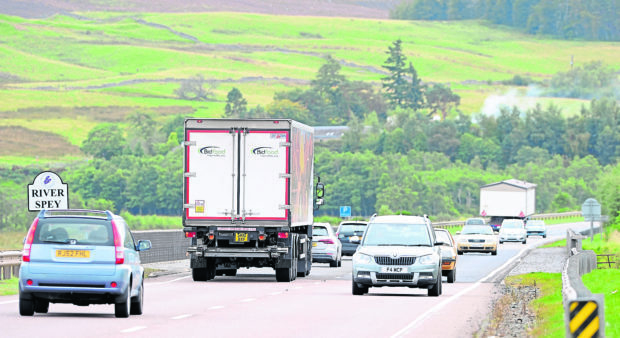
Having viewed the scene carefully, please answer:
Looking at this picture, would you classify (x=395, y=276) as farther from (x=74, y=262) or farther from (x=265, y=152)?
(x=74, y=262)

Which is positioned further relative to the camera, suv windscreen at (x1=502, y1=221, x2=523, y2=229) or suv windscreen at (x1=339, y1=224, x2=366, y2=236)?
suv windscreen at (x1=502, y1=221, x2=523, y2=229)

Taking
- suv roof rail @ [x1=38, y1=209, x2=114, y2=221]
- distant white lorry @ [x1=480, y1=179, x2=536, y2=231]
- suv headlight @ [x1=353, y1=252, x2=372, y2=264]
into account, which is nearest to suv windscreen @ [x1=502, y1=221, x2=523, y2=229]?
distant white lorry @ [x1=480, y1=179, x2=536, y2=231]

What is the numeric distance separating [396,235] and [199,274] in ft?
22.0

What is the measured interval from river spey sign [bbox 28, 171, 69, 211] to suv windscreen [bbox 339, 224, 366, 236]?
76.9 feet

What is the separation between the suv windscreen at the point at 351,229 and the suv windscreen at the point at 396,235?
23750 mm

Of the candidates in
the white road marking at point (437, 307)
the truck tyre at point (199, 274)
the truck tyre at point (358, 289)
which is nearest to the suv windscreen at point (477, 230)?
the white road marking at point (437, 307)

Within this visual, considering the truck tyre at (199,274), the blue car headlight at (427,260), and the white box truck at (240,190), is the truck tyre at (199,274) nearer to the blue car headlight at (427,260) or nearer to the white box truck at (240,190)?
the white box truck at (240,190)

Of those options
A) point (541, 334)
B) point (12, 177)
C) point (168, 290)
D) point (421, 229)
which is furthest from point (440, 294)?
point (12, 177)

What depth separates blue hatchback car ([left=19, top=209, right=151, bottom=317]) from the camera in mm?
20625

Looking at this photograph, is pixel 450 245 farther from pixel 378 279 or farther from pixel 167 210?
pixel 167 210

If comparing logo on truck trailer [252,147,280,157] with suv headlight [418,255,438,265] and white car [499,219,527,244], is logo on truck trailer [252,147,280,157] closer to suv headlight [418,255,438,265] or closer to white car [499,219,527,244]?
suv headlight [418,255,438,265]

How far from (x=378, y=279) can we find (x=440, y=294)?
71.6 inches

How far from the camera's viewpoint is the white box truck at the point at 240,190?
34.1 meters

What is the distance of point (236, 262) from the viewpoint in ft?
114
